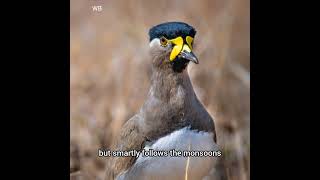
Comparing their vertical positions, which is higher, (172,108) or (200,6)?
(200,6)

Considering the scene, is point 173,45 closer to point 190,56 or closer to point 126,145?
point 190,56

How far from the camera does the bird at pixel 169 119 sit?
6.20 metres

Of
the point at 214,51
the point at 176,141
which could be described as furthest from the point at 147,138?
the point at 214,51

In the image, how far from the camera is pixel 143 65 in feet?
20.8

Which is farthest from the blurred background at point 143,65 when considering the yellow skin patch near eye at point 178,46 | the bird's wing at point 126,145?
the yellow skin patch near eye at point 178,46

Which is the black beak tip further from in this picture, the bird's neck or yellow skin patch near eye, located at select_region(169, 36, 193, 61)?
the bird's neck

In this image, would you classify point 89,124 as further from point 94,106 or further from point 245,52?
point 245,52

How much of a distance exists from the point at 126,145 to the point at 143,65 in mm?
441

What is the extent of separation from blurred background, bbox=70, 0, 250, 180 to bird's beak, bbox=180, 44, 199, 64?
0.17 meters

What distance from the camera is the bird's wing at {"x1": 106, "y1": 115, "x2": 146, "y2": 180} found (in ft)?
20.6

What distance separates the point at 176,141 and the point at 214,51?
0.54 m

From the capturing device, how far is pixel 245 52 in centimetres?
634

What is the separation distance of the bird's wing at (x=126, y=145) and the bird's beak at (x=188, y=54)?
1.46 feet

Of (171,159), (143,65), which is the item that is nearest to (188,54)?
(143,65)
